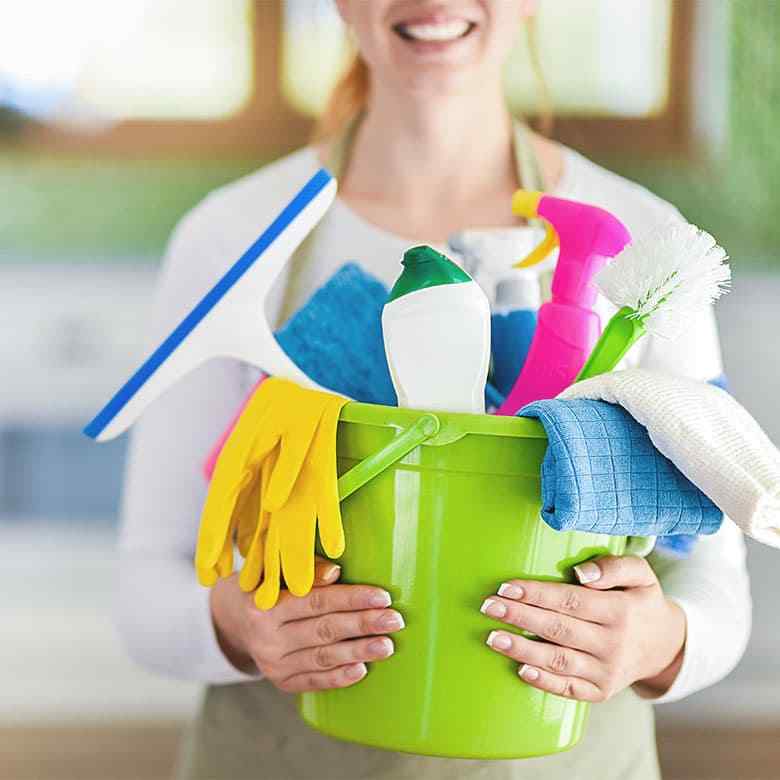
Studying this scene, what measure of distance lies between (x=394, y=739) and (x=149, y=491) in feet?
1.11

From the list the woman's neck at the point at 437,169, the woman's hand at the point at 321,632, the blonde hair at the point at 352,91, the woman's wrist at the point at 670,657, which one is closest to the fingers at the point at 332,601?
the woman's hand at the point at 321,632

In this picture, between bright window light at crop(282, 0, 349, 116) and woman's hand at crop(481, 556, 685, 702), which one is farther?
bright window light at crop(282, 0, 349, 116)

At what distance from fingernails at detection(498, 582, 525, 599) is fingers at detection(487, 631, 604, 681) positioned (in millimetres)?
20

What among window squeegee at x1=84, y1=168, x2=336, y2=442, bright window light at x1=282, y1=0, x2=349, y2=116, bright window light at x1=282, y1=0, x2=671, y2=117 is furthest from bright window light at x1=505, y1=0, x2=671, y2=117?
window squeegee at x1=84, y1=168, x2=336, y2=442

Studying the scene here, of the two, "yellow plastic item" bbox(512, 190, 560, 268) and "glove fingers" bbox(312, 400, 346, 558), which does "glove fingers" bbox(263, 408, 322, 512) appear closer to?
"glove fingers" bbox(312, 400, 346, 558)

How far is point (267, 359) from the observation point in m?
0.66

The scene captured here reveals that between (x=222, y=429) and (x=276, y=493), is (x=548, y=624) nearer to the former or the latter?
(x=276, y=493)

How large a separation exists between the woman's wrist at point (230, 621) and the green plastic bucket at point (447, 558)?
4.8 inches

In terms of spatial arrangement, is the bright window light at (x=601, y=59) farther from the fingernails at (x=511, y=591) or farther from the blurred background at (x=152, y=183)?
the fingernails at (x=511, y=591)

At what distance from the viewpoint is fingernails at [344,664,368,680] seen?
0.64m

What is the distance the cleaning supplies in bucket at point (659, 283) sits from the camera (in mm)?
596

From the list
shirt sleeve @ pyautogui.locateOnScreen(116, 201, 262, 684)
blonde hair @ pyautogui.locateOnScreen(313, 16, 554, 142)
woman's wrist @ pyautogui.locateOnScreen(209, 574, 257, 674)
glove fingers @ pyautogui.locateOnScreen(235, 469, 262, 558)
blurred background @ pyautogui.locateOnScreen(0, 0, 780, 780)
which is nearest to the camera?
glove fingers @ pyautogui.locateOnScreen(235, 469, 262, 558)

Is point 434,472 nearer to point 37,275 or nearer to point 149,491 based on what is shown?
point 149,491

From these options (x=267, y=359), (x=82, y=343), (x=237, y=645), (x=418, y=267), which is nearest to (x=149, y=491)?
(x=237, y=645)
